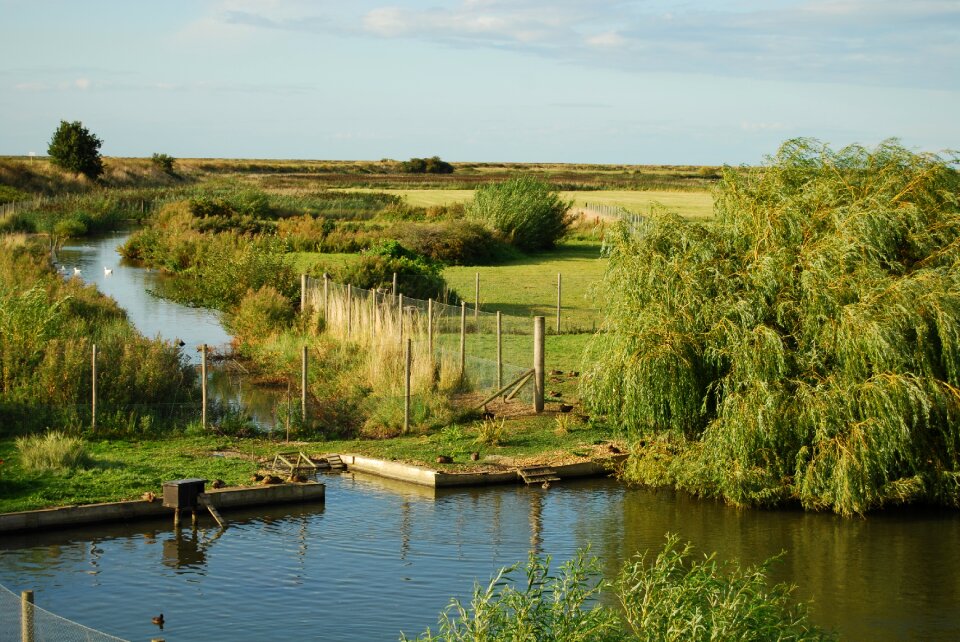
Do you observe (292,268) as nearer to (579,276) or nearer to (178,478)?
(579,276)

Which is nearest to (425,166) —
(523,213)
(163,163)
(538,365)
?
(163,163)

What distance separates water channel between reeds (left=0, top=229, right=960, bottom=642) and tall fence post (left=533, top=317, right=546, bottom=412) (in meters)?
4.05

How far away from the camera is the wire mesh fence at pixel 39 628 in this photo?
10.0 meters

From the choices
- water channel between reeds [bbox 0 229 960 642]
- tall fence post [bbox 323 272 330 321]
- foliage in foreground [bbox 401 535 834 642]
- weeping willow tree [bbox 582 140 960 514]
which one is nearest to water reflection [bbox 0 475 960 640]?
water channel between reeds [bbox 0 229 960 642]

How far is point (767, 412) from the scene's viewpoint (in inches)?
774

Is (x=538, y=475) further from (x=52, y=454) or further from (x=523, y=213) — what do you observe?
(x=523, y=213)

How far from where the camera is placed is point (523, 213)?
215 ft

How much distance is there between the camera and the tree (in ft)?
329

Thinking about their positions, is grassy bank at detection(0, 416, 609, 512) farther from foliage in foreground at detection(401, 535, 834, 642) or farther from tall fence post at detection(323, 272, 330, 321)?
foliage in foreground at detection(401, 535, 834, 642)

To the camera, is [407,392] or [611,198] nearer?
[407,392]

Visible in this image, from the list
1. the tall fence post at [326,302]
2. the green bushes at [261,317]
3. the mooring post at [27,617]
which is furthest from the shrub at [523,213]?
the mooring post at [27,617]

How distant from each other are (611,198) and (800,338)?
93.2 meters

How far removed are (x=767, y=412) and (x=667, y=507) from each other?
232 centimetres

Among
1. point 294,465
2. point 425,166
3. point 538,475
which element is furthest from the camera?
point 425,166
